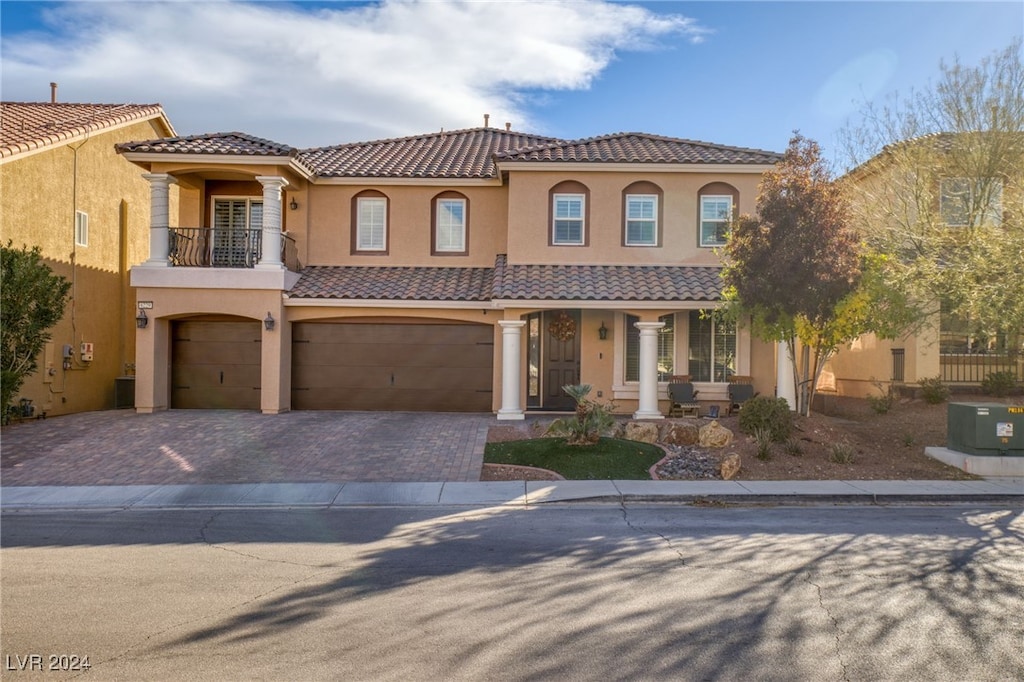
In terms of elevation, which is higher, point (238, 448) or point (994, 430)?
point (994, 430)

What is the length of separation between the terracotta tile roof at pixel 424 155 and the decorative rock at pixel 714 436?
9470 mm

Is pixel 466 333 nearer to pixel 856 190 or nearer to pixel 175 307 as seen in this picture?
pixel 175 307

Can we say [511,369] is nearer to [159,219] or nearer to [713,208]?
[713,208]

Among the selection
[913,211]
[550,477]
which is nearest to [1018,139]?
[913,211]

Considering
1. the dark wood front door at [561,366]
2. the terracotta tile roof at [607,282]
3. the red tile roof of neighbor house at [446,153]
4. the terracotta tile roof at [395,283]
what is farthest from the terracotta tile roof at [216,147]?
the dark wood front door at [561,366]

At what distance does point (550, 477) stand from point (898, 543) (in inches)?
222

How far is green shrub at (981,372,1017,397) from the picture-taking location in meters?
19.2

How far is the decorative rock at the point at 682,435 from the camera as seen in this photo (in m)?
15.1

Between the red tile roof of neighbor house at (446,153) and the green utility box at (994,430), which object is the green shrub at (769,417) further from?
the red tile roof of neighbor house at (446,153)

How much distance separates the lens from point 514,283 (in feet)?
61.7

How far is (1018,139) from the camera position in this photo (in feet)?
54.6

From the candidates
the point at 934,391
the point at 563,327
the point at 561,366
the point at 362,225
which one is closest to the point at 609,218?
the point at 563,327

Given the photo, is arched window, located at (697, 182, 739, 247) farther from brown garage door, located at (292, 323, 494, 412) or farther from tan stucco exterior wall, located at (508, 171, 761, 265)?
brown garage door, located at (292, 323, 494, 412)

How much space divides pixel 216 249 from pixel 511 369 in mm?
8749
